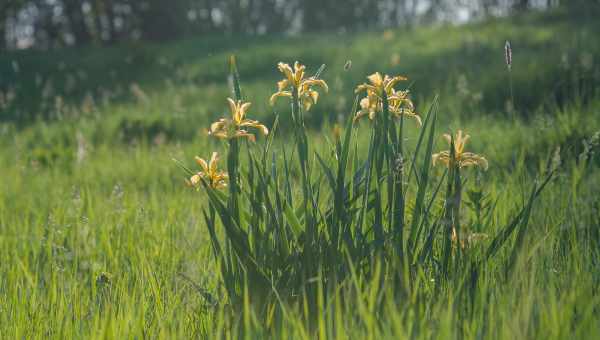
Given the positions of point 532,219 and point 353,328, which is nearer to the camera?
point 353,328

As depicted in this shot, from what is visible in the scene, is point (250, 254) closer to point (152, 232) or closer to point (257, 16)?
point (152, 232)

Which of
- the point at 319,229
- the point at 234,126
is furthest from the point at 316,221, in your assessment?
the point at 234,126

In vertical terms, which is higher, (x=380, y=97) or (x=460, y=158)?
(x=380, y=97)

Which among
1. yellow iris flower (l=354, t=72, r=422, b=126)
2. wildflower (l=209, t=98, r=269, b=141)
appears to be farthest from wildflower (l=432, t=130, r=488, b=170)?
wildflower (l=209, t=98, r=269, b=141)

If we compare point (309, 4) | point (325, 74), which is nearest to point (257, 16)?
point (309, 4)

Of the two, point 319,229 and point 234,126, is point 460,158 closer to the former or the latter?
point 319,229

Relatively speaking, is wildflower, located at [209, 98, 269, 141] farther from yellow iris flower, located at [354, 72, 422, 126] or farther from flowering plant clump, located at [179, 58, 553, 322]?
yellow iris flower, located at [354, 72, 422, 126]

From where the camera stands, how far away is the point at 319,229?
1753 mm

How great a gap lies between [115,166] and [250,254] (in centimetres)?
300

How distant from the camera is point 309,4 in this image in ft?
80.5

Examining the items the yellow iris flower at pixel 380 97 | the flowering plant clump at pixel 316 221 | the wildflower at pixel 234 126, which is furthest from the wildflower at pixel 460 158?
the wildflower at pixel 234 126

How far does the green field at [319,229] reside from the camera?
4.68ft

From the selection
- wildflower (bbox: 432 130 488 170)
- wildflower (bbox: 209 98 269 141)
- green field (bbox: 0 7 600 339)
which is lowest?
green field (bbox: 0 7 600 339)

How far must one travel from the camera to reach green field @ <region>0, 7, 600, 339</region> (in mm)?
1427
